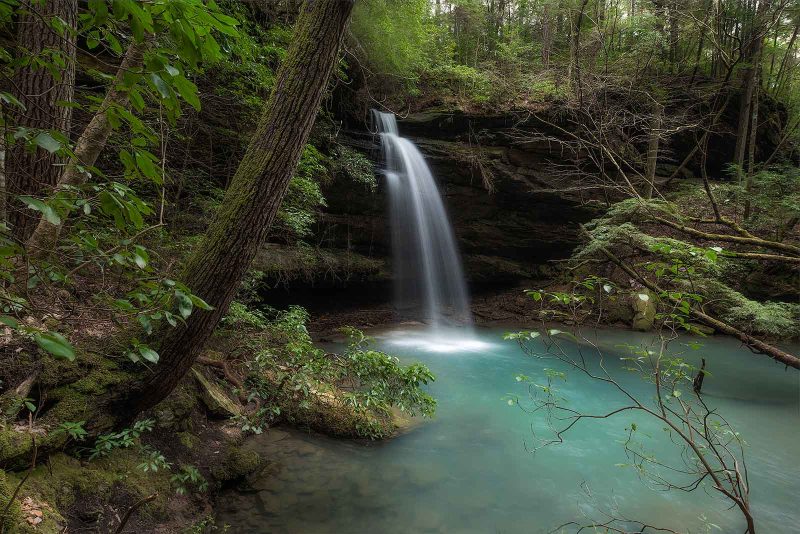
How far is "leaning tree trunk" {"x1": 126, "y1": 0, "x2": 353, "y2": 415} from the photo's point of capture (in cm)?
260

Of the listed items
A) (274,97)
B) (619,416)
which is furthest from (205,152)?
(619,416)

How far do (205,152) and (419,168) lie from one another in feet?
21.1

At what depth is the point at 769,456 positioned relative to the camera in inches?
203

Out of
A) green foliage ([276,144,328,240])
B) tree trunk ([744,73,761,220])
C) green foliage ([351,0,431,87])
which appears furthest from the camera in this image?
tree trunk ([744,73,761,220])

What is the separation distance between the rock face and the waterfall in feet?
1.06

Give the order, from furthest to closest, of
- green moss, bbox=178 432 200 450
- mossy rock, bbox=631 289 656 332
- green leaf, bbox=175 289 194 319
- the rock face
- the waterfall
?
the waterfall → mossy rock, bbox=631 289 656 332 → the rock face → green moss, bbox=178 432 200 450 → green leaf, bbox=175 289 194 319

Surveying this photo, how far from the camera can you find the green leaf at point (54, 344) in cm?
81

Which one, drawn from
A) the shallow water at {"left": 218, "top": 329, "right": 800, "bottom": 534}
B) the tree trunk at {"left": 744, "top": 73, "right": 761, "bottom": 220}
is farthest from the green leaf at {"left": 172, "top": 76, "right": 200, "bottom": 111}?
the tree trunk at {"left": 744, "top": 73, "right": 761, "bottom": 220}

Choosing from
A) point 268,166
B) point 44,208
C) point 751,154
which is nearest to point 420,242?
point 268,166

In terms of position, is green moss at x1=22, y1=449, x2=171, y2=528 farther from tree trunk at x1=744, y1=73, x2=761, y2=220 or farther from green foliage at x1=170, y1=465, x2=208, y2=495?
tree trunk at x1=744, y1=73, x2=761, y2=220

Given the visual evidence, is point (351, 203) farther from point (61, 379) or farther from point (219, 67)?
point (61, 379)

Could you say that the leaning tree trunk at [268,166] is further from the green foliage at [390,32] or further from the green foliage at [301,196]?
the green foliage at [390,32]

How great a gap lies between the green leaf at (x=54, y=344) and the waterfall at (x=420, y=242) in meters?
10.6

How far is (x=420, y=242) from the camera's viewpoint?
1230cm
